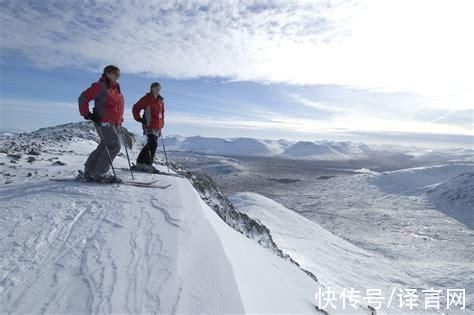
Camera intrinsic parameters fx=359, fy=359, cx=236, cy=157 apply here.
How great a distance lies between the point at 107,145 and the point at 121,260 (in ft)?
11.5

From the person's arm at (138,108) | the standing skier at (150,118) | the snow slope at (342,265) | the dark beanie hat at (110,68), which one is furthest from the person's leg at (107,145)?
the snow slope at (342,265)

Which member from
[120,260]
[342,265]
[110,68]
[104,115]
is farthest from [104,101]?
[342,265]

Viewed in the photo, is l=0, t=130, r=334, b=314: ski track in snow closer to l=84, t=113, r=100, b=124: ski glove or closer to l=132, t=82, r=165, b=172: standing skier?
l=84, t=113, r=100, b=124: ski glove

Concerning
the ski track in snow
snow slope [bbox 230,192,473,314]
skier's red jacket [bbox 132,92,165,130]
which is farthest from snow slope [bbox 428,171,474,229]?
the ski track in snow

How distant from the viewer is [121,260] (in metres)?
3.60

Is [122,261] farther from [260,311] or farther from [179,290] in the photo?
[260,311]

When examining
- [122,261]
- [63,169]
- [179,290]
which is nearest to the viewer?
[179,290]

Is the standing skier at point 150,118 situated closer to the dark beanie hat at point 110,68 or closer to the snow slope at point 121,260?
the dark beanie hat at point 110,68

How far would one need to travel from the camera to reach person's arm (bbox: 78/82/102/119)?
5.91 meters

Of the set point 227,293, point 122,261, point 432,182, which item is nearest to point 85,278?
point 122,261

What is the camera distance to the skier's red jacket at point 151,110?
832 cm

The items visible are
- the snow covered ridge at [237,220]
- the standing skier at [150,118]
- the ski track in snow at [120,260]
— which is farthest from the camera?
the snow covered ridge at [237,220]

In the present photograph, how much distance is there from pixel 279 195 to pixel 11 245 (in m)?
53.9

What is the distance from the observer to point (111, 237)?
4031 mm
